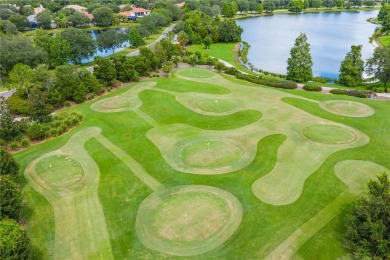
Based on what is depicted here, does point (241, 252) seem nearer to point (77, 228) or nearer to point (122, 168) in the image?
point (77, 228)

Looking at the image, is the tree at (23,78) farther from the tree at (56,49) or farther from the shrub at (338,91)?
the shrub at (338,91)

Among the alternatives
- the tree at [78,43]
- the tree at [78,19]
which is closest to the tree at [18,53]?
the tree at [78,43]

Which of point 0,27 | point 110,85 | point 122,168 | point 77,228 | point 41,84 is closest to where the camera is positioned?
point 77,228

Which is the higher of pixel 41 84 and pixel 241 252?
pixel 41 84

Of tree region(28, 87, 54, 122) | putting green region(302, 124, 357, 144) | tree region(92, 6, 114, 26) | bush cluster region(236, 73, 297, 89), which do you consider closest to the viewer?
putting green region(302, 124, 357, 144)

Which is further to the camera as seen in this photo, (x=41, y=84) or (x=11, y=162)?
(x=41, y=84)

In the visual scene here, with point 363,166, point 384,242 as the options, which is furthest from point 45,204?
point 363,166

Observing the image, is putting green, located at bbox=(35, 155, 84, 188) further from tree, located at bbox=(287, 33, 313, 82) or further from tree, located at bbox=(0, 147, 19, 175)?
tree, located at bbox=(287, 33, 313, 82)

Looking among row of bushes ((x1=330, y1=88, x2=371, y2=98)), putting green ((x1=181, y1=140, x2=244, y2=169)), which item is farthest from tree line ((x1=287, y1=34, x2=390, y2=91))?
putting green ((x1=181, y1=140, x2=244, y2=169))
